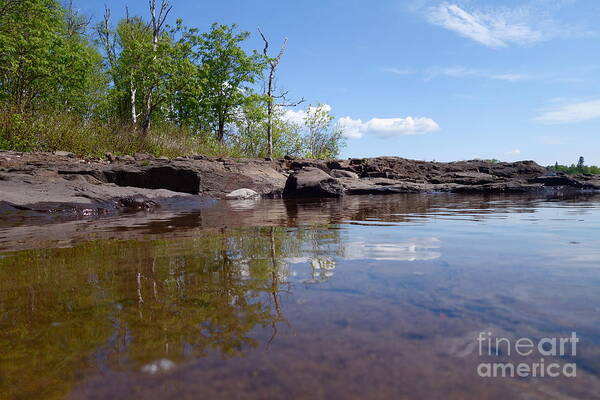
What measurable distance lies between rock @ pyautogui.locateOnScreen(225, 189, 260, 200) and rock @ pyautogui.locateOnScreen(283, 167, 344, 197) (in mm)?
1122

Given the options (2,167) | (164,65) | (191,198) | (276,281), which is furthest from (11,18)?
(276,281)

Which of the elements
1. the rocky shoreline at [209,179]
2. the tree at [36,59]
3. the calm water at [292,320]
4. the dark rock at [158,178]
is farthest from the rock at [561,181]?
the tree at [36,59]

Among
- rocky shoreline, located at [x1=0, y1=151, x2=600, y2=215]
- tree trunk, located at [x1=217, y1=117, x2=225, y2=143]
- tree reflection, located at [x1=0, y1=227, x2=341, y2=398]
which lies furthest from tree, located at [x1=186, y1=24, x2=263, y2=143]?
tree reflection, located at [x1=0, y1=227, x2=341, y2=398]

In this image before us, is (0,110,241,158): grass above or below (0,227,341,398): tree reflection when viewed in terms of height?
above

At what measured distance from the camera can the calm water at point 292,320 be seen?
0.84 m

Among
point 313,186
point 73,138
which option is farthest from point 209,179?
point 73,138

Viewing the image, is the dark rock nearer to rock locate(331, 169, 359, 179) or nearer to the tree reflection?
the tree reflection

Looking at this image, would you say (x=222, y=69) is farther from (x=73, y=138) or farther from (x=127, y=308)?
(x=127, y=308)

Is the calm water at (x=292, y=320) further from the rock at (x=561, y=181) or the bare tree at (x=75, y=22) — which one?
the bare tree at (x=75, y=22)

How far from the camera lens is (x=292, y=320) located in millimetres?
1201

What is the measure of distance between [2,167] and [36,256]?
749 centimetres
